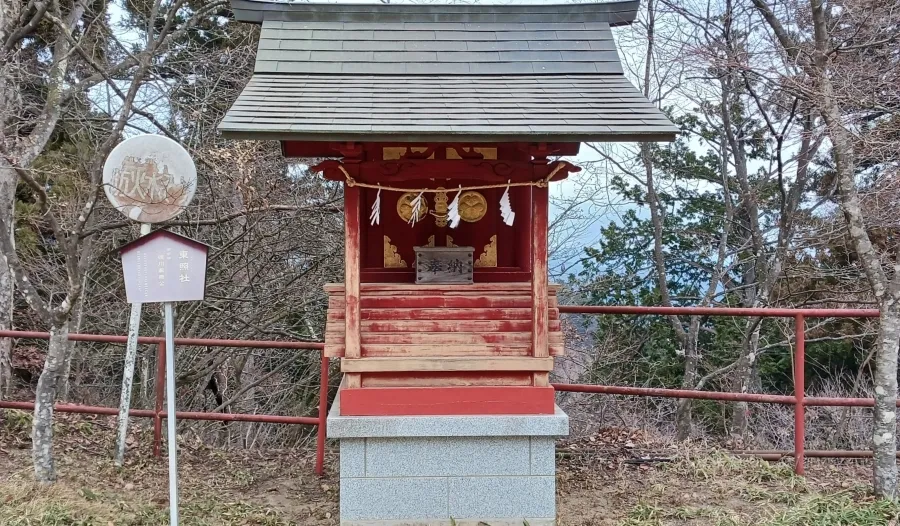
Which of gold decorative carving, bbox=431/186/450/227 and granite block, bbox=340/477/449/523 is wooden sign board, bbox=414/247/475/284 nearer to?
gold decorative carving, bbox=431/186/450/227

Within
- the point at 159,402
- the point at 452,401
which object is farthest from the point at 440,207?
the point at 159,402

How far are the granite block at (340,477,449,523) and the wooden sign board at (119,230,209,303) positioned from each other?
1.93 m

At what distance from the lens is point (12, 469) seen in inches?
213

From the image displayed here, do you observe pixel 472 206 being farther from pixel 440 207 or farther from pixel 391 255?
pixel 391 255

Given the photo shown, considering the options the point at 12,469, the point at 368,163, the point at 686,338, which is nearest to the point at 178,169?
the point at 368,163

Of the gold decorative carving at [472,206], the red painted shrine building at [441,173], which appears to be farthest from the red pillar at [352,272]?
the gold decorative carving at [472,206]

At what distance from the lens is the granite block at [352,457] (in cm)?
457

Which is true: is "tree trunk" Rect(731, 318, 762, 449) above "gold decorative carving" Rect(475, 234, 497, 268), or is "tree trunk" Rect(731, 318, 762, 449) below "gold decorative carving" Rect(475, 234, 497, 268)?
below

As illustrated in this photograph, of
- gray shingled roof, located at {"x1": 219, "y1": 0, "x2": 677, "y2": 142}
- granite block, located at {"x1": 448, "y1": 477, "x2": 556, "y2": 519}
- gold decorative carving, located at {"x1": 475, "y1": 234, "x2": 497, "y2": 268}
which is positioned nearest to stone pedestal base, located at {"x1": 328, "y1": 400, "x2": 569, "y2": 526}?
granite block, located at {"x1": 448, "y1": 477, "x2": 556, "y2": 519}

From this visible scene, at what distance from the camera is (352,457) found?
15.0 ft

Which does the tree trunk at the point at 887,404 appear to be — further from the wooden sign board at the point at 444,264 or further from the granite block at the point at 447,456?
the wooden sign board at the point at 444,264

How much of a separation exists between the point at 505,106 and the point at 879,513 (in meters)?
4.15

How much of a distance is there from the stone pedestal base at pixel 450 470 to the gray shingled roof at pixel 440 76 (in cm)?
220

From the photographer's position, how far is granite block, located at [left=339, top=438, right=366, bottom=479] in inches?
180
